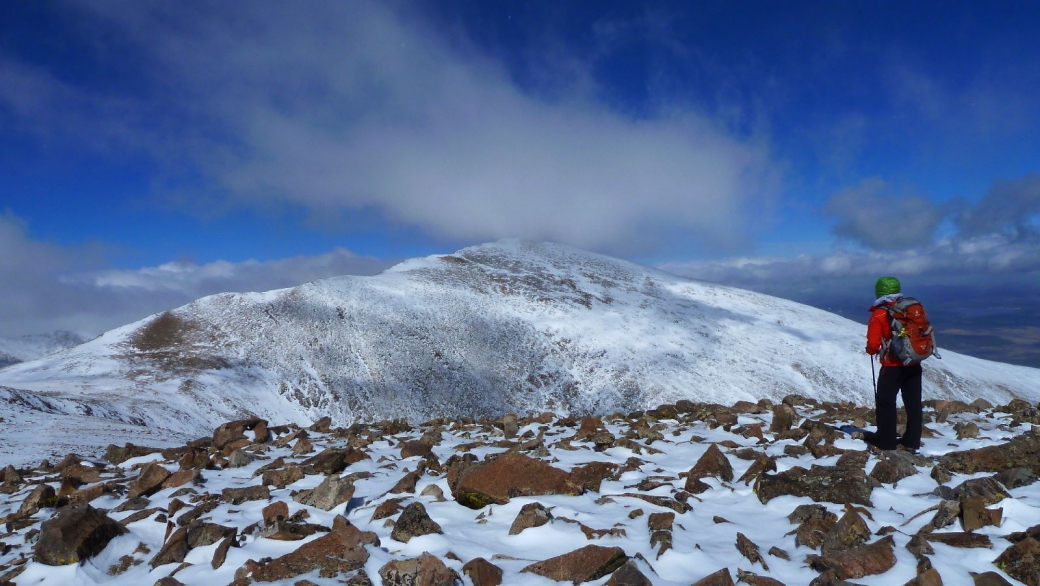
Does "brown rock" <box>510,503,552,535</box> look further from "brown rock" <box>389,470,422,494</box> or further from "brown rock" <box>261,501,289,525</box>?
"brown rock" <box>261,501,289,525</box>

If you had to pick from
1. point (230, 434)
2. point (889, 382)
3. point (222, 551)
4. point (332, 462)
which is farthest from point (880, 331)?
point (230, 434)

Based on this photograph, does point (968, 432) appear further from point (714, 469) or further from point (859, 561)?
point (859, 561)

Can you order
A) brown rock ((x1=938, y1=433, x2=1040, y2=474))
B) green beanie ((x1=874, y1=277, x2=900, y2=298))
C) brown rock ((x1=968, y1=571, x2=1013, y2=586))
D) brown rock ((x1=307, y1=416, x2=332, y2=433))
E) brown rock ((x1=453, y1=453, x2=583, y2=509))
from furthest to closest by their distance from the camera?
brown rock ((x1=307, y1=416, x2=332, y2=433)) < green beanie ((x1=874, y1=277, x2=900, y2=298)) < brown rock ((x1=938, y1=433, x2=1040, y2=474)) < brown rock ((x1=453, y1=453, x2=583, y2=509)) < brown rock ((x1=968, y1=571, x2=1013, y2=586))

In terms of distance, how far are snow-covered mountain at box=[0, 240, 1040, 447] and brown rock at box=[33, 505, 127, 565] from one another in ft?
85.0

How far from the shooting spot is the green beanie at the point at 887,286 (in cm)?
910

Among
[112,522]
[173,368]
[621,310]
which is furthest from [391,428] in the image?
[621,310]

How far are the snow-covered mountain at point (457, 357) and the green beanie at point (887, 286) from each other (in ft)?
103

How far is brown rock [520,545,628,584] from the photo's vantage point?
4695 millimetres

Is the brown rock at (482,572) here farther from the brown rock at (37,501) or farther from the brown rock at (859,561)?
the brown rock at (37,501)

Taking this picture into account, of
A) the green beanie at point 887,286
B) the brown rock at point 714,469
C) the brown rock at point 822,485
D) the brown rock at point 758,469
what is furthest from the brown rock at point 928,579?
the green beanie at point 887,286

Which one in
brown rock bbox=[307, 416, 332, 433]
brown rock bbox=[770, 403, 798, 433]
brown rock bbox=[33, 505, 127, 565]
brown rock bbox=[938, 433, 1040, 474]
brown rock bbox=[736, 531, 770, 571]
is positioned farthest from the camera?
brown rock bbox=[307, 416, 332, 433]

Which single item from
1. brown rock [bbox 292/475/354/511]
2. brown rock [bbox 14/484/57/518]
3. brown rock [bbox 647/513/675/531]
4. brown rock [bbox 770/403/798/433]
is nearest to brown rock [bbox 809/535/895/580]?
brown rock [bbox 647/513/675/531]

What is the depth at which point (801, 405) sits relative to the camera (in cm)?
1545

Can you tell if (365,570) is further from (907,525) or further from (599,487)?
(907,525)
